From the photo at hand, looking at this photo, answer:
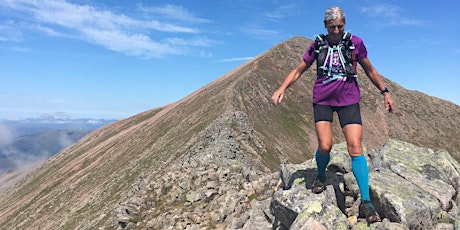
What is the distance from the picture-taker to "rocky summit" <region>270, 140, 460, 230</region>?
9492mm

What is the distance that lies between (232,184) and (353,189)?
7378mm

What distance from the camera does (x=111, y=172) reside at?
60844mm

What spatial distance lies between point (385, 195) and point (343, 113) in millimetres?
2802

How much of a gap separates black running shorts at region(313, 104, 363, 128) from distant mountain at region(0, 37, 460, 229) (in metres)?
4.77

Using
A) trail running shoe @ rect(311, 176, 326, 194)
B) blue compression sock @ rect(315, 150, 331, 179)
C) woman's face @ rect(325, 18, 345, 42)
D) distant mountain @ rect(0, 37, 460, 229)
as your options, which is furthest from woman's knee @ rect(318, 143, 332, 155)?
distant mountain @ rect(0, 37, 460, 229)

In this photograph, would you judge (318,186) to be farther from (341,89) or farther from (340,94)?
(341,89)

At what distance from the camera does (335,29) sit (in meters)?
9.15

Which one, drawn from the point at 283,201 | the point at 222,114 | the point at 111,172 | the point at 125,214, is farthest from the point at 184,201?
the point at 111,172

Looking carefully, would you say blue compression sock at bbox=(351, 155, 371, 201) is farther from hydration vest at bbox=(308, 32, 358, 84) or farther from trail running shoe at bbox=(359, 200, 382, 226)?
hydration vest at bbox=(308, 32, 358, 84)

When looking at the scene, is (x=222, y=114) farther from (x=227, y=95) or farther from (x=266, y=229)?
(x=266, y=229)

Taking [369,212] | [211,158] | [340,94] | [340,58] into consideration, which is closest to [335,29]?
[340,58]

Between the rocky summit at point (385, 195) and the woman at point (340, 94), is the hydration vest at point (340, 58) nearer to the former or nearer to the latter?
the woman at point (340, 94)

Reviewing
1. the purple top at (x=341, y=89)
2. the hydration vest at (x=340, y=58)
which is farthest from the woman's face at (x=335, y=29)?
→ the purple top at (x=341, y=89)

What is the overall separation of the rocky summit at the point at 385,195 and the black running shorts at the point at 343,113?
234 centimetres
